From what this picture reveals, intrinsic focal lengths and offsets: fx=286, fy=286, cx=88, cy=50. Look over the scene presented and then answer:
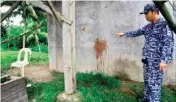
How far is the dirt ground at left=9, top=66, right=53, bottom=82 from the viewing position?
6.89 metres

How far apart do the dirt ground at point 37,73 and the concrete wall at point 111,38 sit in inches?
33.5

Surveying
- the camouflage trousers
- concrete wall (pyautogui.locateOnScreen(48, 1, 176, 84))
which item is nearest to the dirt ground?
concrete wall (pyautogui.locateOnScreen(48, 1, 176, 84))

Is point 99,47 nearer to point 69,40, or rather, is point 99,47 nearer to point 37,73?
point 69,40

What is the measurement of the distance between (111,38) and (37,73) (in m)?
2.31

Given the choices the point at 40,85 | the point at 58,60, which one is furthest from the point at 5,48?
the point at 40,85

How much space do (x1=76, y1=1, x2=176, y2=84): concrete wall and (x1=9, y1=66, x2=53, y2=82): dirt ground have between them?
851 mm

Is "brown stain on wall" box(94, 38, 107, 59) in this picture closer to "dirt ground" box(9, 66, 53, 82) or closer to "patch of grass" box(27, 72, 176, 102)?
"patch of grass" box(27, 72, 176, 102)

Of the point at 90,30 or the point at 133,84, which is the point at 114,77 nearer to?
the point at 133,84

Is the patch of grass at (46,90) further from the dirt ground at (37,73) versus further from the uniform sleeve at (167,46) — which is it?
the uniform sleeve at (167,46)

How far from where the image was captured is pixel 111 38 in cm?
648

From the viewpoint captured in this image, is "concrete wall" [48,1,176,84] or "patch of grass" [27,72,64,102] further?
"concrete wall" [48,1,176,84]

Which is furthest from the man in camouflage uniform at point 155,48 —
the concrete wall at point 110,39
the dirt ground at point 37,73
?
the dirt ground at point 37,73

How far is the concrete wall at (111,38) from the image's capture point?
615cm

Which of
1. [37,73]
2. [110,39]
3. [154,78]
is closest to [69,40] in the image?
[154,78]
